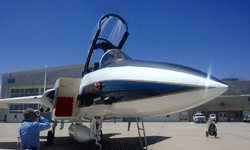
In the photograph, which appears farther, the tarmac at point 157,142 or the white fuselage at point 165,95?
the tarmac at point 157,142

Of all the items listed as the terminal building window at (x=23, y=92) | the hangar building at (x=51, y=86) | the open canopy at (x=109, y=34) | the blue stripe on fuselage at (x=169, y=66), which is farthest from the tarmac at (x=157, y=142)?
the terminal building window at (x=23, y=92)

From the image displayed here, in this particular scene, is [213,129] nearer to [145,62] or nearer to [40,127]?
[145,62]

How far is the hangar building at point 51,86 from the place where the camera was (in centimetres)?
3697

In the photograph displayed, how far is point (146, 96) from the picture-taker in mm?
3877

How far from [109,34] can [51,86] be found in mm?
33532

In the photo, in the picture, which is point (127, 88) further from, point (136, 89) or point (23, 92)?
point (23, 92)

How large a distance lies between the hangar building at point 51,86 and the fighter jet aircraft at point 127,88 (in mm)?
29520

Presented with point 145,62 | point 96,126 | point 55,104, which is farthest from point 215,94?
point 55,104

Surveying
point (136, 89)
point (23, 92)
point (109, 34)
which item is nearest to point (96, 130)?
point (136, 89)

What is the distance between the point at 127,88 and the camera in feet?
13.6

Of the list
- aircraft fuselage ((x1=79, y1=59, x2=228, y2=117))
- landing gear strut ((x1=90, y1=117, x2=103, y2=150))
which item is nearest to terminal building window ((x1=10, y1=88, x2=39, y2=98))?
landing gear strut ((x1=90, y1=117, x2=103, y2=150))

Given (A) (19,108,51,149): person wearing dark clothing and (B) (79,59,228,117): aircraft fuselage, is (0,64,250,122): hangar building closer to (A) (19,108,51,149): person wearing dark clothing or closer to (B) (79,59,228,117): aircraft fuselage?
(B) (79,59,228,117): aircraft fuselage

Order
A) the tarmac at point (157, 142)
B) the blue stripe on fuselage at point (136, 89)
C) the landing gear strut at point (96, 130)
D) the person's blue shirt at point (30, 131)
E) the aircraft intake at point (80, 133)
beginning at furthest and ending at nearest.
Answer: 1. the tarmac at point (157, 142)
2. the aircraft intake at point (80, 133)
3. the landing gear strut at point (96, 130)
4. the person's blue shirt at point (30, 131)
5. the blue stripe on fuselage at point (136, 89)

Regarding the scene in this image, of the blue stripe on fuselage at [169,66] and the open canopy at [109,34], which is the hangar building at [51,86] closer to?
the open canopy at [109,34]
